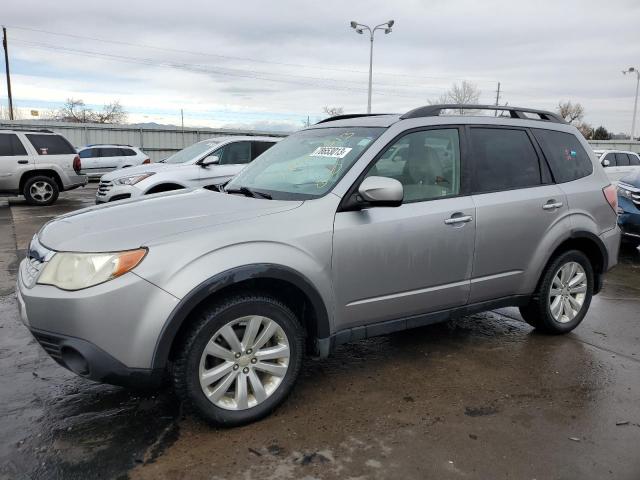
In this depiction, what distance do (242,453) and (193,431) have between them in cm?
37

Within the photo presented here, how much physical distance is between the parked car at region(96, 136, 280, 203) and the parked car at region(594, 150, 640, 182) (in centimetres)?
1103

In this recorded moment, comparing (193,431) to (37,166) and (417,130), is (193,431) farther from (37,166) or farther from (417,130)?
(37,166)

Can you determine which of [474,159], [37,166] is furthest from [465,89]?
[474,159]

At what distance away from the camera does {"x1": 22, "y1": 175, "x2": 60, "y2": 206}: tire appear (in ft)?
42.9

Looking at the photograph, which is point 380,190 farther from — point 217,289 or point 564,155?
point 564,155

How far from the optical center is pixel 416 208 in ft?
11.5

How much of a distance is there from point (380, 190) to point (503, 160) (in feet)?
4.69

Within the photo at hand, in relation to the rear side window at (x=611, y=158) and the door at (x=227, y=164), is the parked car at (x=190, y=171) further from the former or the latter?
the rear side window at (x=611, y=158)

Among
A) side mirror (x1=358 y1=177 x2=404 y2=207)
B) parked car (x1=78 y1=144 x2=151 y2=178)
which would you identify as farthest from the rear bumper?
parked car (x1=78 y1=144 x2=151 y2=178)

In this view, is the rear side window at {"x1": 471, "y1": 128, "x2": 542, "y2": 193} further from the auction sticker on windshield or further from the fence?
the fence

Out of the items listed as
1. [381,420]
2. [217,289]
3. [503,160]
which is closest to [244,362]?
[217,289]

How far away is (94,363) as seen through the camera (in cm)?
263

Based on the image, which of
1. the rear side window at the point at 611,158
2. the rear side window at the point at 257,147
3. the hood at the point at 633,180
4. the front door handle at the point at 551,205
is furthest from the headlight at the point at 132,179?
the rear side window at the point at 611,158

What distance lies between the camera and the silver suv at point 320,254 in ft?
8.75
